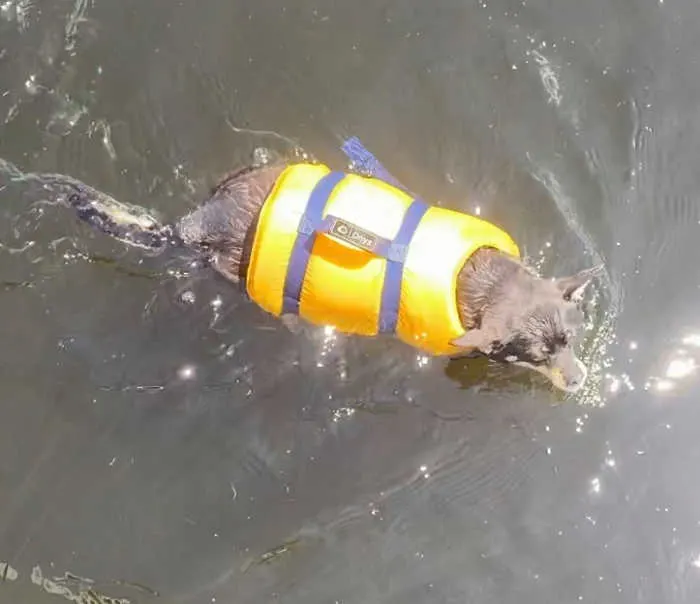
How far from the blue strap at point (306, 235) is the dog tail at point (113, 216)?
128 centimetres

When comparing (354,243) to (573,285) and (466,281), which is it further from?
(573,285)

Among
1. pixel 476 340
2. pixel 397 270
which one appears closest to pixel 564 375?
pixel 476 340

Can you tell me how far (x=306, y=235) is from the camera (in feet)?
24.9

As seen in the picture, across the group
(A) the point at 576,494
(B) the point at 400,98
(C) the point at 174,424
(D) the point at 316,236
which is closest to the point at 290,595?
(C) the point at 174,424

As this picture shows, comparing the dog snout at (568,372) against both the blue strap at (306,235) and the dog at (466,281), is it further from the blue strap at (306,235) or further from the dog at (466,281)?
the blue strap at (306,235)

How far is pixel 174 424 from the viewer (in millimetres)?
8984

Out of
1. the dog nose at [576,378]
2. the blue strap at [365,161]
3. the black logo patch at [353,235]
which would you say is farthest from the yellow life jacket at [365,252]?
the dog nose at [576,378]

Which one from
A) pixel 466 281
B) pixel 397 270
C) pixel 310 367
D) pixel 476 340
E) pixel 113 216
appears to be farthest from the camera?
pixel 310 367

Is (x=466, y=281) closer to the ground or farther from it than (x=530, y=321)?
farther from it

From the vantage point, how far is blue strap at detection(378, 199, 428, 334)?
7539 millimetres

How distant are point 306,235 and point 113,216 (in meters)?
1.98

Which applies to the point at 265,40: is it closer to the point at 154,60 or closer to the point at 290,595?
the point at 154,60

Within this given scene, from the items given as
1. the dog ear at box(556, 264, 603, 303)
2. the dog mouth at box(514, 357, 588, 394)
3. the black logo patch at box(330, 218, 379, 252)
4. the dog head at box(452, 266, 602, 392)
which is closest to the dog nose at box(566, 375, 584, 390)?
the dog mouth at box(514, 357, 588, 394)

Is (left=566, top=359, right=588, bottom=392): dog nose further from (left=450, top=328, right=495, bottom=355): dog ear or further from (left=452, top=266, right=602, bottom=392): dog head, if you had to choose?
(left=450, top=328, right=495, bottom=355): dog ear
